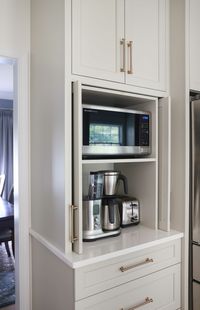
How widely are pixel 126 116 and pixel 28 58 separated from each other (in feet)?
2.41

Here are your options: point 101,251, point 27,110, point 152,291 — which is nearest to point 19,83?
point 27,110

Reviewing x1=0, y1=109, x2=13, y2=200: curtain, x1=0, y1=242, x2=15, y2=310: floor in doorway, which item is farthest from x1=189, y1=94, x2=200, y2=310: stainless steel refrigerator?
x1=0, y1=109, x2=13, y2=200: curtain

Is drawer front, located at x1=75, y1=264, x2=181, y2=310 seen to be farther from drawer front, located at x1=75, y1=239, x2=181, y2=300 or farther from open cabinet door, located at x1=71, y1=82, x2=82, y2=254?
open cabinet door, located at x1=71, y1=82, x2=82, y2=254

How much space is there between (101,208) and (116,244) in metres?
0.22

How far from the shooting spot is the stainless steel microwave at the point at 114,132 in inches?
50.8

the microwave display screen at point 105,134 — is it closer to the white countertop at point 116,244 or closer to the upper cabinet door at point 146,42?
the upper cabinet door at point 146,42

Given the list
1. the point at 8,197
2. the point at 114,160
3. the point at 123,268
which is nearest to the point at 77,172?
the point at 114,160

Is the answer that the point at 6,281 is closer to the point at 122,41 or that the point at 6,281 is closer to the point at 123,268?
the point at 123,268

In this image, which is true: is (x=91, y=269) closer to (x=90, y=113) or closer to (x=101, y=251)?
(x=101, y=251)

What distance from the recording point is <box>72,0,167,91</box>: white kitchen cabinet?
121 centimetres

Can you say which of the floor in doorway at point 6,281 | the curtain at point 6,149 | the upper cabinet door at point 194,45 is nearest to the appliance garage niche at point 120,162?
the upper cabinet door at point 194,45

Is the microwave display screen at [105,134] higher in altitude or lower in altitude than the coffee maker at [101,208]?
higher

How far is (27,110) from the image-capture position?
5.22ft

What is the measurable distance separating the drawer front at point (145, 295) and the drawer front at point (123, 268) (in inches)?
1.3
